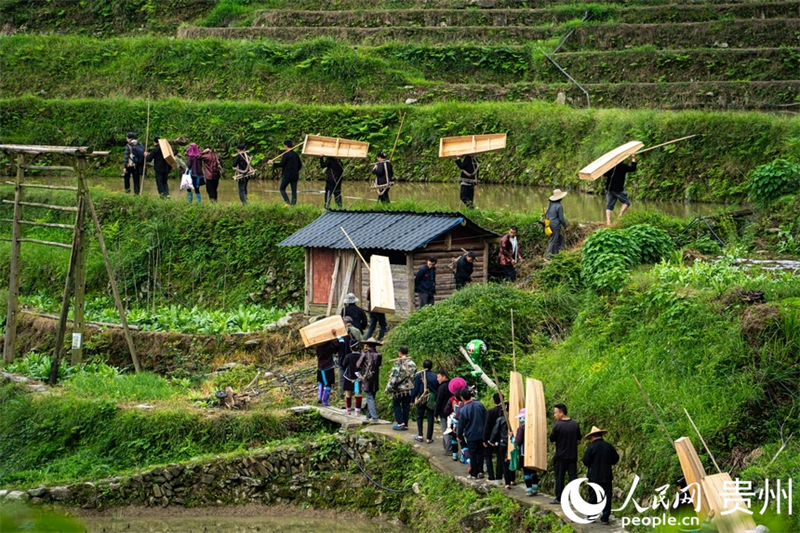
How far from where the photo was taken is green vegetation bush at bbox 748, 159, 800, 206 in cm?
2211

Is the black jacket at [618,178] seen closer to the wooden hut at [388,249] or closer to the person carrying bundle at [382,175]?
the wooden hut at [388,249]

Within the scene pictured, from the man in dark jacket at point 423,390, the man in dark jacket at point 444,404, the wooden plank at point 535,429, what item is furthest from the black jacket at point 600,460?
the man in dark jacket at point 423,390

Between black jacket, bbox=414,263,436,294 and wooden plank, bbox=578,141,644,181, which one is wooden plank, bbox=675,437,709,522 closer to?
black jacket, bbox=414,263,436,294

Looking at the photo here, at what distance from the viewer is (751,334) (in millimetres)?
15789

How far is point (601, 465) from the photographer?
13570 millimetres

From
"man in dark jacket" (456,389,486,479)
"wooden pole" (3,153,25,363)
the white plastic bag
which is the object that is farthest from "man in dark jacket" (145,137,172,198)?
"man in dark jacket" (456,389,486,479)

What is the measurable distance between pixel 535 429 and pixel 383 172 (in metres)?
11.3

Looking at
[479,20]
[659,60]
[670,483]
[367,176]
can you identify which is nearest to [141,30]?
[479,20]

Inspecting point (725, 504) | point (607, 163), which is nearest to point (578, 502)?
point (725, 504)

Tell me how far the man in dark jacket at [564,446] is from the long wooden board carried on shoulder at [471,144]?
1114 cm

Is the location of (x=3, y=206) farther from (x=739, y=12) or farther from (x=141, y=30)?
(x=739, y=12)

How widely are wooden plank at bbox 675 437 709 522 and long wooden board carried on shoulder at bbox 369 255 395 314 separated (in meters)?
7.57

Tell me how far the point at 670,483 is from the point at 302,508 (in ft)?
18.2

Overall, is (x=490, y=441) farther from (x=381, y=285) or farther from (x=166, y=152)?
(x=166, y=152)
